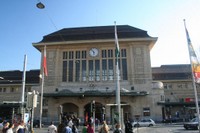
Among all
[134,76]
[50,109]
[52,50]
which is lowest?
[50,109]

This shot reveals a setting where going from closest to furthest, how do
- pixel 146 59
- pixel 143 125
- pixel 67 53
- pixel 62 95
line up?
pixel 143 125 → pixel 62 95 → pixel 146 59 → pixel 67 53

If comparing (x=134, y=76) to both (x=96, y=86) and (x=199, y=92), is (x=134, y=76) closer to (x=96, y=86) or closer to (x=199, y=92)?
(x=96, y=86)

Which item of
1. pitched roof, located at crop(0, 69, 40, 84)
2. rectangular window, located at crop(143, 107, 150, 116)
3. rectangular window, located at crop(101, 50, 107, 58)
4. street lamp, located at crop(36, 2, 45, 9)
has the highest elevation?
rectangular window, located at crop(101, 50, 107, 58)

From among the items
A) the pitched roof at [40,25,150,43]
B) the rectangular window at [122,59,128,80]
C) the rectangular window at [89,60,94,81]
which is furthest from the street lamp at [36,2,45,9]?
the pitched roof at [40,25,150,43]

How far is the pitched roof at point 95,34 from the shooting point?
4253 centimetres

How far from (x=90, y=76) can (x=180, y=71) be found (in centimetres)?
2324

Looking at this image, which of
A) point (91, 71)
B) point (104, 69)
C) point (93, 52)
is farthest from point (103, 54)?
point (91, 71)

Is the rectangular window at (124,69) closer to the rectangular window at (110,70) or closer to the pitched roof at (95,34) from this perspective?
the rectangular window at (110,70)

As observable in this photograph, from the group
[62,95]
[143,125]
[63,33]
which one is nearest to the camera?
[143,125]

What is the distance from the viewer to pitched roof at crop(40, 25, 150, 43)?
1674 inches

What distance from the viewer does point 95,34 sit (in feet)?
144

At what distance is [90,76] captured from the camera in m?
41.0

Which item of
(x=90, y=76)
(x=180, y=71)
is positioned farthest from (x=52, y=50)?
(x=180, y=71)

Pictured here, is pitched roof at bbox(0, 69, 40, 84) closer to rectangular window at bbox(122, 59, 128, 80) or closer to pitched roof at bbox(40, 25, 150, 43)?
pitched roof at bbox(40, 25, 150, 43)
